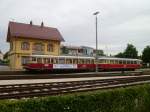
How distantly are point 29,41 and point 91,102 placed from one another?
1634 inches

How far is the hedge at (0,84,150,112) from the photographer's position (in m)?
9.43

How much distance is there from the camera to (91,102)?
38.0 ft

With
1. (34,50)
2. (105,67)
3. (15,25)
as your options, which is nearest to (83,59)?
(105,67)

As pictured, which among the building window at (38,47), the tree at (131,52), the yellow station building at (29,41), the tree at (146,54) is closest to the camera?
the yellow station building at (29,41)

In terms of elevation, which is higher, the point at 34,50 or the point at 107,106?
the point at 34,50

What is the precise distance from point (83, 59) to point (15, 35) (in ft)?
44.3

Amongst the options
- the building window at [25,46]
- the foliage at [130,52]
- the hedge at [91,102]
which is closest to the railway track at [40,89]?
the hedge at [91,102]

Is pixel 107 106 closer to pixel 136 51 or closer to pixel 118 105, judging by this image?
pixel 118 105

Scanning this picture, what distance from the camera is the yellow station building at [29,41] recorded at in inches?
1951

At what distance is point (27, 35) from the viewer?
5106cm

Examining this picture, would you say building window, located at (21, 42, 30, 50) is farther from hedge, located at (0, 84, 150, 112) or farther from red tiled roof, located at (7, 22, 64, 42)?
hedge, located at (0, 84, 150, 112)

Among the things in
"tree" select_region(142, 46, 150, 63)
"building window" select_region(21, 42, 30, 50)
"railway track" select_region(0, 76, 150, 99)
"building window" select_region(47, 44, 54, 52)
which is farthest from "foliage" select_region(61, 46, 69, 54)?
"railway track" select_region(0, 76, 150, 99)

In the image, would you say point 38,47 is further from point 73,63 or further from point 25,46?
point 73,63

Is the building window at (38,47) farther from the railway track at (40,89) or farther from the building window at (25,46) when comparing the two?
the railway track at (40,89)
